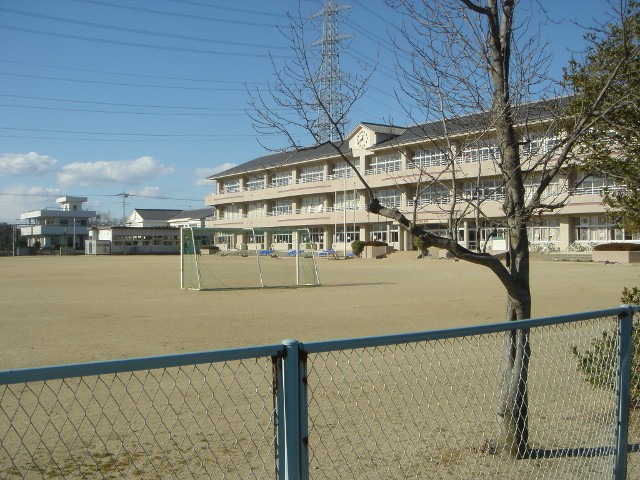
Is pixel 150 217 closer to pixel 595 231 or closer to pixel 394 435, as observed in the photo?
pixel 595 231

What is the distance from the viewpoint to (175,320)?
1402cm

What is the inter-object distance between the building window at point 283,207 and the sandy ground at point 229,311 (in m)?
48.7

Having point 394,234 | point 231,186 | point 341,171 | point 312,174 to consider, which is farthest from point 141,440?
point 231,186

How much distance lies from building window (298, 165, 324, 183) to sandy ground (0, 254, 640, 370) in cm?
4413

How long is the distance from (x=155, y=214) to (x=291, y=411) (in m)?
121

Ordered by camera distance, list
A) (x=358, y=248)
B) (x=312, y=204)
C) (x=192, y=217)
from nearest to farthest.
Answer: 1. (x=358, y=248)
2. (x=312, y=204)
3. (x=192, y=217)

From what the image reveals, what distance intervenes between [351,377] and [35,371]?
5.95 m

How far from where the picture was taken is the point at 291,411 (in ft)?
8.70

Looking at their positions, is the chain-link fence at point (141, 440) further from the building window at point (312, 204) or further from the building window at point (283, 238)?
the building window at point (283, 238)

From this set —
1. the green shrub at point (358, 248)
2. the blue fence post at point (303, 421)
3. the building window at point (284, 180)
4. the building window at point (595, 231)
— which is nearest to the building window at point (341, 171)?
the building window at point (284, 180)

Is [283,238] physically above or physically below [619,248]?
above

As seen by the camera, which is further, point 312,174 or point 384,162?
point 312,174

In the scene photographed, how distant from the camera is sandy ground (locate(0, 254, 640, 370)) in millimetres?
10672

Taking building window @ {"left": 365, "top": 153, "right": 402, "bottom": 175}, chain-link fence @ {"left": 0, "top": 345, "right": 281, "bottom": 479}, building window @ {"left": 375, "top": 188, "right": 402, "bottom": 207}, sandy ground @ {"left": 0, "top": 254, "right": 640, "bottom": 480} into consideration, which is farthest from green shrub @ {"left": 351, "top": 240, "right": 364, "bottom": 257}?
chain-link fence @ {"left": 0, "top": 345, "right": 281, "bottom": 479}
